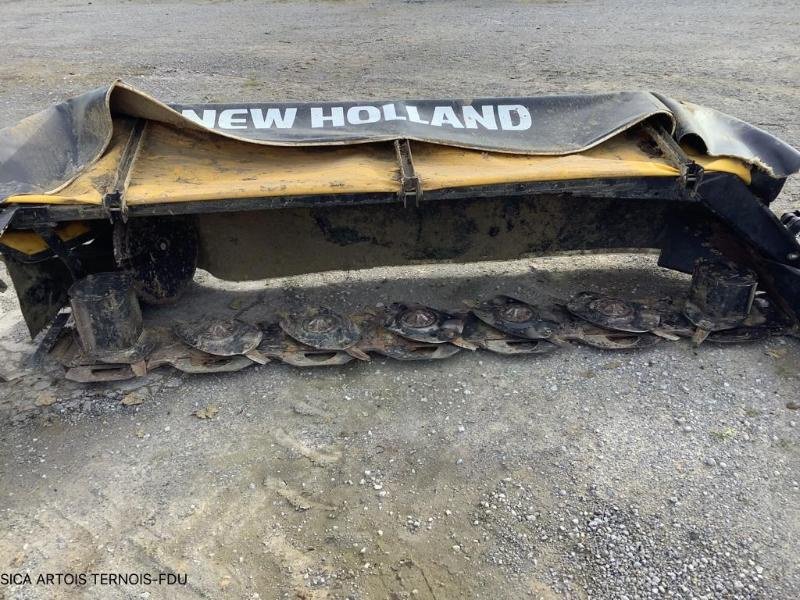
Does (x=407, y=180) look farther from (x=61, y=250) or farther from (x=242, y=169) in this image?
(x=61, y=250)

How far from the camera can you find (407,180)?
329cm

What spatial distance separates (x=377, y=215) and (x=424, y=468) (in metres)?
1.63

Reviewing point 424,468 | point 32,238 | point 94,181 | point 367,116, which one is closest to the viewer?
point 424,468

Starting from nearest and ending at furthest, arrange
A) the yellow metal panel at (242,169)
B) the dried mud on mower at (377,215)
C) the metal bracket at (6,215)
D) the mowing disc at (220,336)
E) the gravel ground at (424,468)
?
the gravel ground at (424,468), the metal bracket at (6,215), the yellow metal panel at (242,169), the dried mud on mower at (377,215), the mowing disc at (220,336)

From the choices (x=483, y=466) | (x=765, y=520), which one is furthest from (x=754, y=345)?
(x=483, y=466)

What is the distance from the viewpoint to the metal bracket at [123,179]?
10.3 ft

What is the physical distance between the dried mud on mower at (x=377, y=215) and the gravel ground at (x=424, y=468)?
0.62ft

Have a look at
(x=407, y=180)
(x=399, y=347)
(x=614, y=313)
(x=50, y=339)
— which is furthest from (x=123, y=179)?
(x=614, y=313)

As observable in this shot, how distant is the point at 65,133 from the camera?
141 inches

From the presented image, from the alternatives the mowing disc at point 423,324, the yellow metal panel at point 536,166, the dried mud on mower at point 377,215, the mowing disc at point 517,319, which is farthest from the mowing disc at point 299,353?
the yellow metal panel at point 536,166

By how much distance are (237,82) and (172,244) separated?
6.08 m

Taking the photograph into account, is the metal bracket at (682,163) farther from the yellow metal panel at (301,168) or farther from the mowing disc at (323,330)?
the mowing disc at (323,330)

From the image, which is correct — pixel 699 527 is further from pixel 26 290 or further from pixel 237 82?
pixel 237 82

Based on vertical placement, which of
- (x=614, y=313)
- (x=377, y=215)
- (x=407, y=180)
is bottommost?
(x=614, y=313)
